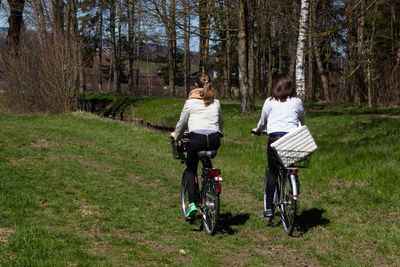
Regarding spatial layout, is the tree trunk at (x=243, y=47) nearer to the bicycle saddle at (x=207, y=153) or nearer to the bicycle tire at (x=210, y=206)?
the bicycle tire at (x=210, y=206)

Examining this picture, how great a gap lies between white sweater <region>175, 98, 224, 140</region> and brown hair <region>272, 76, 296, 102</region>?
80cm

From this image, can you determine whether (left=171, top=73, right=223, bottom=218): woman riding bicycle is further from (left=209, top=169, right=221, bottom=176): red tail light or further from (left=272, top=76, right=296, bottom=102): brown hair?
(left=272, top=76, right=296, bottom=102): brown hair

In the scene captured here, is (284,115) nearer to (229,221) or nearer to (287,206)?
(287,206)

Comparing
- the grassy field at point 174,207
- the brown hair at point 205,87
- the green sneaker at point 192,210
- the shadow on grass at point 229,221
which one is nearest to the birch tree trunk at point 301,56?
the grassy field at point 174,207

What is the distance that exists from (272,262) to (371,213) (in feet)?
8.24

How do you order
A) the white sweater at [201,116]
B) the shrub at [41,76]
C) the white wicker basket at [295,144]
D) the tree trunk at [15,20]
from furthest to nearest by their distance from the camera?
1. the tree trunk at [15,20]
2. the shrub at [41,76]
3. the white sweater at [201,116]
4. the white wicker basket at [295,144]

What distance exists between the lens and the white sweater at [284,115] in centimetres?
596

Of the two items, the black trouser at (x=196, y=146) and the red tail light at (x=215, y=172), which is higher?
the black trouser at (x=196, y=146)

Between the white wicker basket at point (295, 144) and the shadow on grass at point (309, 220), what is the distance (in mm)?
1270

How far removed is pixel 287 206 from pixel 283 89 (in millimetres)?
1516

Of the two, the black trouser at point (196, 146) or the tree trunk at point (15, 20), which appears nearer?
the black trouser at point (196, 146)

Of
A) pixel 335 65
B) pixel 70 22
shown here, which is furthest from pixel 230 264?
pixel 335 65

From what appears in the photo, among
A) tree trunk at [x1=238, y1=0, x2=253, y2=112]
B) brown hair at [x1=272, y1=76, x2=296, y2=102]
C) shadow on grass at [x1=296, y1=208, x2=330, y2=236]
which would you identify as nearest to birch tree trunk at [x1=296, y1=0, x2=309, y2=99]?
tree trunk at [x1=238, y1=0, x2=253, y2=112]

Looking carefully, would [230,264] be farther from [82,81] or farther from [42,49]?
[82,81]
